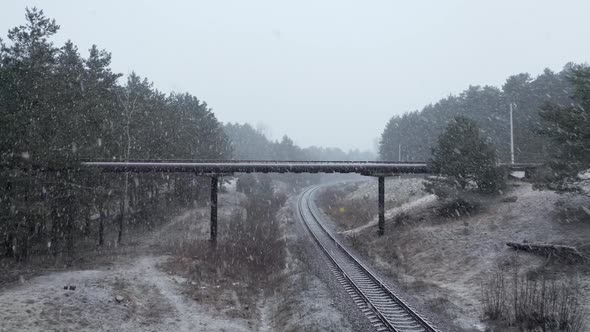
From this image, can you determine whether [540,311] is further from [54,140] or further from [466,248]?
[54,140]

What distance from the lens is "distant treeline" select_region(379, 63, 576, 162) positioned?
53281mm

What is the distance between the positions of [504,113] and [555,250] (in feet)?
198

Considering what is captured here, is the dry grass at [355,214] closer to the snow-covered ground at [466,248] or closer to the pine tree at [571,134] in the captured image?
the snow-covered ground at [466,248]

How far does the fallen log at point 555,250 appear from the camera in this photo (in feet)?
57.8

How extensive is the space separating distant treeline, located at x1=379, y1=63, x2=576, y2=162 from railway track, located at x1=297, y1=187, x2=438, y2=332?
1946 centimetres

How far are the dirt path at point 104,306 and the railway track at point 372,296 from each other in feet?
14.8

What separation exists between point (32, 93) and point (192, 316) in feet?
48.4

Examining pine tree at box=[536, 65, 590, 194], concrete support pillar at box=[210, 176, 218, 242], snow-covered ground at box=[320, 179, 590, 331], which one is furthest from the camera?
concrete support pillar at box=[210, 176, 218, 242]

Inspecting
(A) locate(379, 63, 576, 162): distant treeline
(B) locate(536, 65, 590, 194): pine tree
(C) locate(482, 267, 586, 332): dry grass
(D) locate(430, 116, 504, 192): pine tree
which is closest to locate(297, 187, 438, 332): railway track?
(C) locate(482, 267, 586, 332): dry grass

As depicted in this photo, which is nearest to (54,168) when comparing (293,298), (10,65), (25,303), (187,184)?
(10,65)

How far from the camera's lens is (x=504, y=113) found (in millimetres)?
72562

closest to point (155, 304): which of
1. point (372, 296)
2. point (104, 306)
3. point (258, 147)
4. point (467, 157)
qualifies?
point (104, 306)

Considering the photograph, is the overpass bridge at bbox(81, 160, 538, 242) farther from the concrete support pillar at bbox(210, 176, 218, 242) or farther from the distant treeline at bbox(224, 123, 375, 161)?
the distant treeline at bbox(224, 123, 375, 161)

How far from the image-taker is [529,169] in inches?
1235
